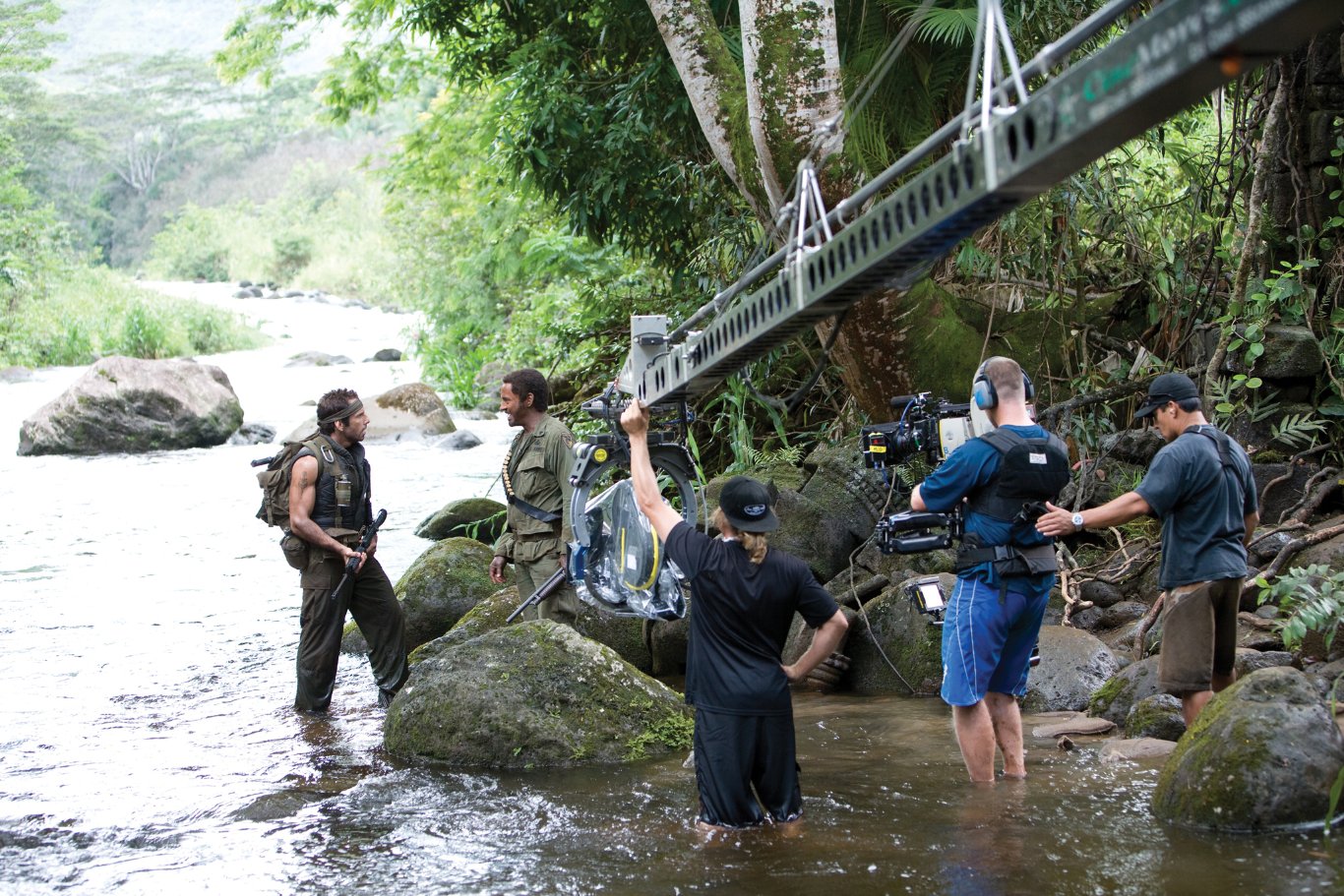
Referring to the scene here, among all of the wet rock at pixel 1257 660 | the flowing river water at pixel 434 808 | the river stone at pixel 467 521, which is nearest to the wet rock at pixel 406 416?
the river stone at pixel 467 521

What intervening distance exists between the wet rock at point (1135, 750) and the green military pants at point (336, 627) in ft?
13.7

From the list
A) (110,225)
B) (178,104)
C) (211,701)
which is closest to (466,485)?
(211,701)

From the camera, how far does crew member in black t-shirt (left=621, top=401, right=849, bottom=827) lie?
198 inches

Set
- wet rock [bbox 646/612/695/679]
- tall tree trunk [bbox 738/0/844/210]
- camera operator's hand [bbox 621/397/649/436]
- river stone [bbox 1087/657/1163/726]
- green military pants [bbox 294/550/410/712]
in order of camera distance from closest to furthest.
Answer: camera operator's hand [bbox 621/397/649/436] → river stone [bbox 1087/657/1163/726] → green military pants [bbox 294/550/410/712] → tall tree trunk [bbox 738/0/844/210] → wet rock [bbox 646/612/695/679]

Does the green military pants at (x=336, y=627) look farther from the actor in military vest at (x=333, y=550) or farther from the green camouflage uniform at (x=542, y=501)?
the green camouflage uniform at (x=542, y=501)

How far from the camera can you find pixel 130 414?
2161 centimetres

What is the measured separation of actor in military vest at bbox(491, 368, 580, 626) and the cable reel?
68.1 inches

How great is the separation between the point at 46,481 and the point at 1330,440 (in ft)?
53.4

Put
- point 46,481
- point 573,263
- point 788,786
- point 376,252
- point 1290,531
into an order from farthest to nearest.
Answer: point 376,252
point 46,481
point 573,263
point 1290,531
point 788,786

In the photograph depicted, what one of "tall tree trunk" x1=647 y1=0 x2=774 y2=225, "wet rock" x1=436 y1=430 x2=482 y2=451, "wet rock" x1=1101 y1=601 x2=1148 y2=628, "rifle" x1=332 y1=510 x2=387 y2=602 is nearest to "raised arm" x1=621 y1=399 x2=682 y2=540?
"rifle" x1=332 y1=510 x2=387 y2=602

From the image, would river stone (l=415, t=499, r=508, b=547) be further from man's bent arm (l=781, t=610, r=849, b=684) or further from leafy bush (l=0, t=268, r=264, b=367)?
leafy bush (l=0, t=268, r=264, b=367)

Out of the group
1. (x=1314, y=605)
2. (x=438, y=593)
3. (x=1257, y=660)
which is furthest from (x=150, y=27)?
(x=1314, y=605)

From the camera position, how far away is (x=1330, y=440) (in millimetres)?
8602

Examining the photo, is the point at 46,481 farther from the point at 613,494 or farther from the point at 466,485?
the point at 613,494
